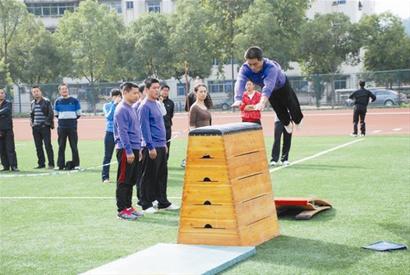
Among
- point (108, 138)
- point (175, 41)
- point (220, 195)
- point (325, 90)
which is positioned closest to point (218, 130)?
point (220, 195)

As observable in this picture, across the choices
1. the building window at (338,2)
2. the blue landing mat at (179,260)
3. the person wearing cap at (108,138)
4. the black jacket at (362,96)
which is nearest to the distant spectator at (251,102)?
the person wearing cap at (108,138)

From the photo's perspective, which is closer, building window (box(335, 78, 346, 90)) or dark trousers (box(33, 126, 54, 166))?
dark trousers (box(33, 126, 54, 166))

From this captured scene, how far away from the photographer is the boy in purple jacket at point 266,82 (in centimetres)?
914

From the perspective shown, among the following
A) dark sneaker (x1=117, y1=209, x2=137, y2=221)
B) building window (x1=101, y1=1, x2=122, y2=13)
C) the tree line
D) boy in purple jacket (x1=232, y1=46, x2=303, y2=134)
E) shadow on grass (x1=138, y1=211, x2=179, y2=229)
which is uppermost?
building window (x1=101, y1=1, x2=122, y2=13)

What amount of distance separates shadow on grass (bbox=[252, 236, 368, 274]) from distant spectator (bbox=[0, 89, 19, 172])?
1068 cm

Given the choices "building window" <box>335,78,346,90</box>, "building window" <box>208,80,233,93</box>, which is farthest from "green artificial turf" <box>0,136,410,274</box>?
"building window" <box>208,80,233,93</box>

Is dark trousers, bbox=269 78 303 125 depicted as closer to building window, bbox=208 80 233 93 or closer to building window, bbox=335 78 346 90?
building window, bbox=335 78 346 90

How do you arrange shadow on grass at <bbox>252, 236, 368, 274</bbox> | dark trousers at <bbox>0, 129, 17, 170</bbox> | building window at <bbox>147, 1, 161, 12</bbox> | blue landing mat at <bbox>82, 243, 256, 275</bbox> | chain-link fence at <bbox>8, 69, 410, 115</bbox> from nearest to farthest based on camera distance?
blue landing mat at <bbox>82, 243, 256, 275</bbox>
shadow on grass at <bbox>252, 236, 368, 274</bbox>
dark trousers at <bbox>0, 129, 17, 170</bbox>
chain-link fence at <bbox>8, 69, 410, 115</bbox>
building window at <bbox>147, 1, 161, 12</bbox>

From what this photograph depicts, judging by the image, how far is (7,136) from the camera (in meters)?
16.7

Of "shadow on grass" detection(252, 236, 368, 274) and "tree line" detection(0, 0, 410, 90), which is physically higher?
"tree line" detection(0, 0, 410, 90)

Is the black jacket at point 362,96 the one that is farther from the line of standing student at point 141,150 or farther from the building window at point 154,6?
the building window at point 154,6

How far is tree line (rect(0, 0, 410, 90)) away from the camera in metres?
54.2

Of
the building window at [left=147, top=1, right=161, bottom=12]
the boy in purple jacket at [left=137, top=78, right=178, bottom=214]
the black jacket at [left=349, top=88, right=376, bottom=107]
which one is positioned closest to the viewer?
the boy in purple jacket at [left=137, top=78, right=178, bottom=214]

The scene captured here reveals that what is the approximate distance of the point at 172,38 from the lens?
5447 centimetres
